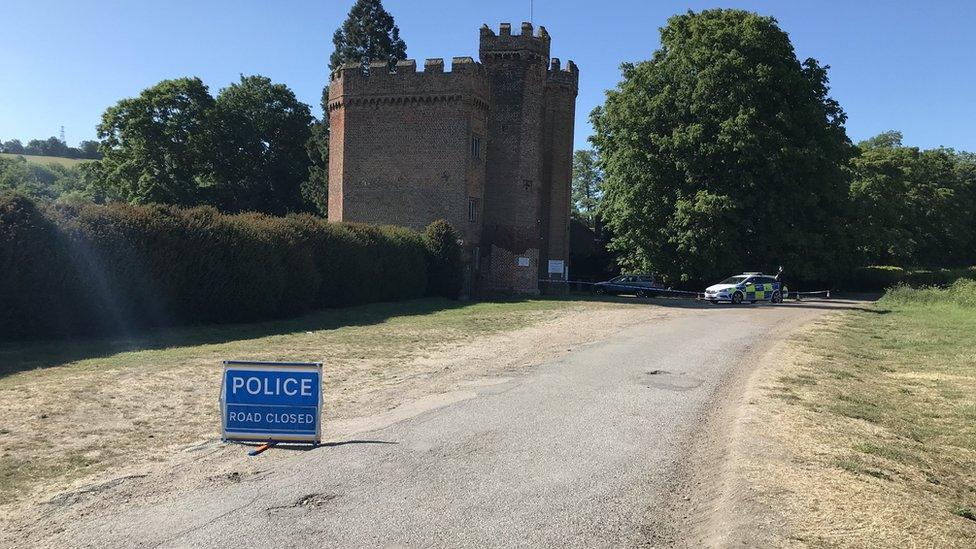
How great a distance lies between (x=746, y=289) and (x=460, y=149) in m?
15.3

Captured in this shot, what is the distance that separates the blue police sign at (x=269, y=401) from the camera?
25.6ft

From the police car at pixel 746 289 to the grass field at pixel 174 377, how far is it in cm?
1460

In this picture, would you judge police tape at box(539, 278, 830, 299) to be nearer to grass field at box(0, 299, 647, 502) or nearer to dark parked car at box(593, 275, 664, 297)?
dark parked car at box(593, 275, 664, 297)

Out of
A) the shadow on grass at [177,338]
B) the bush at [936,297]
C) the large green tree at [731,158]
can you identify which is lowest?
the shadow on grass at [177,338]

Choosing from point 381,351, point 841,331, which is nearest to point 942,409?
point 381,351

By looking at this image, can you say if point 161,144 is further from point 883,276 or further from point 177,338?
point 883,276

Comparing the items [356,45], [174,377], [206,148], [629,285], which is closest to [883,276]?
[629,285]

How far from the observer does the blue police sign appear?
7.81 meters

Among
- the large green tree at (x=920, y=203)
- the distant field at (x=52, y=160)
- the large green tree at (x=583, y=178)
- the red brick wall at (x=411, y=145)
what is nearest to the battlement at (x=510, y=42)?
the red brick wall at (x=411, y=145)

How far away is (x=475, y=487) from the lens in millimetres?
6480

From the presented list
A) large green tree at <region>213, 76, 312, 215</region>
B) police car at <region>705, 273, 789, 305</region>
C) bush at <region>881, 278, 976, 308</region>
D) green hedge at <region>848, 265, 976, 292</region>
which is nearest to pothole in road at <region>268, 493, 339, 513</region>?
police car at <region>705, 273, 789, 305</region>

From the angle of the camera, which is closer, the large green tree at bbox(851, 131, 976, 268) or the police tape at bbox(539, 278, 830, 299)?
the police tape at bbox(539, 278, 830, 299)

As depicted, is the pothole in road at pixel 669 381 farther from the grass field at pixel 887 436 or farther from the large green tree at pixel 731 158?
the large green tree at pixel 731 158

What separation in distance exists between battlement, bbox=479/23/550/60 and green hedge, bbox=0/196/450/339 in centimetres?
1646
